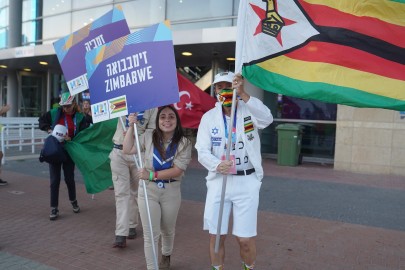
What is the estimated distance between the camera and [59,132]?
247 inches

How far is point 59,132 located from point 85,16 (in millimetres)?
13504

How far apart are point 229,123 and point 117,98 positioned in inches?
42.2

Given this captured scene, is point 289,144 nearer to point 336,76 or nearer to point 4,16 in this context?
point 336,76

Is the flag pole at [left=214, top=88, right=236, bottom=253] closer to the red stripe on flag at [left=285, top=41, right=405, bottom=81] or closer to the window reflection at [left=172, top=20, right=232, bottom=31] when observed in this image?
the red stripe on flag at [left=285, top=41, right=405, bottom=81]

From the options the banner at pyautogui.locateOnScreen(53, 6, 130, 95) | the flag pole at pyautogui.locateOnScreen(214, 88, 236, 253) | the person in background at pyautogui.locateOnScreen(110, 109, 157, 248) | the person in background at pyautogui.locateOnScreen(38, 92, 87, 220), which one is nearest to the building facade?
the person in background at pyautogui.locateOnScreen(38, 92, 87, 220)

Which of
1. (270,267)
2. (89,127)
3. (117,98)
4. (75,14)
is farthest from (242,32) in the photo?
(75,14)

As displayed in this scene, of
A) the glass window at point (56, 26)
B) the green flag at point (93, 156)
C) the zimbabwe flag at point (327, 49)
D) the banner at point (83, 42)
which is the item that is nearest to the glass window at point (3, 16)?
the glass window at point (56, 26)

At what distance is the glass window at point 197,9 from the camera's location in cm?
1427

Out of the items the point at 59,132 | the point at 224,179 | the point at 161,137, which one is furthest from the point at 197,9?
the point at 224,179

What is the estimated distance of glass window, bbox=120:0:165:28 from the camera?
52.1 feet

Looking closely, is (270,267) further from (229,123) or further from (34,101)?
(34,101)

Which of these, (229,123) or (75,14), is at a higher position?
(75,14)

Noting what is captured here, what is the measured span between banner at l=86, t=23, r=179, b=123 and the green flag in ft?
8.51

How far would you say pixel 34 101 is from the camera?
76.6 ft
